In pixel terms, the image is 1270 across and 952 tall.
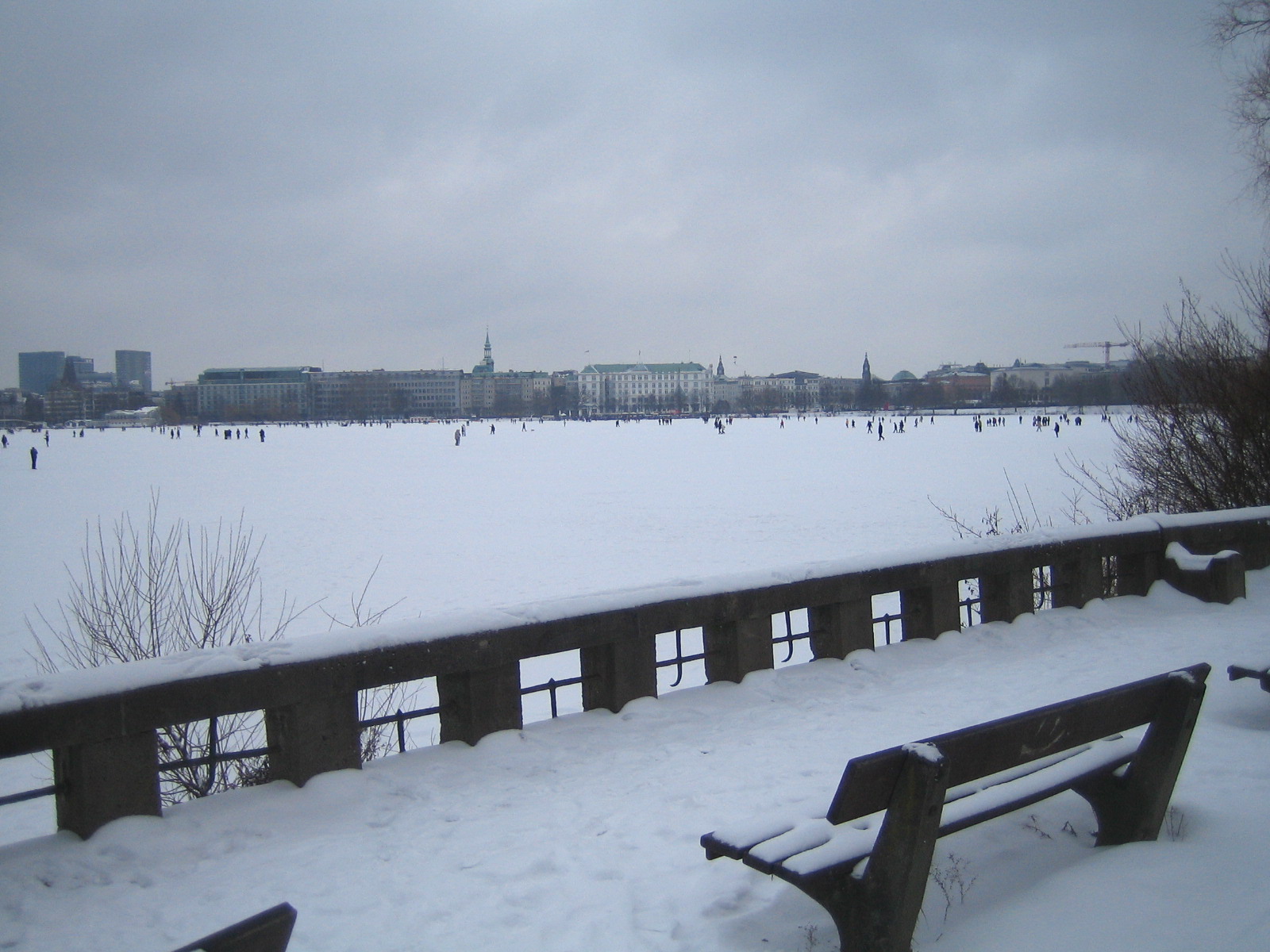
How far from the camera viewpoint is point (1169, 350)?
12359 millimetres

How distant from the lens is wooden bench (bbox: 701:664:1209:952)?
116 inches

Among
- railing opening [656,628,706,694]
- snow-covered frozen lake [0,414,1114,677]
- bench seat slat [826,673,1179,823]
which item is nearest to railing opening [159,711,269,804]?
bench seat slat [826,673,1179,823]

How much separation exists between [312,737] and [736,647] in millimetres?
2824

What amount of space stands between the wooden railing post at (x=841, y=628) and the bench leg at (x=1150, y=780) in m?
3.10

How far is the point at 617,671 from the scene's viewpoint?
6012 mm

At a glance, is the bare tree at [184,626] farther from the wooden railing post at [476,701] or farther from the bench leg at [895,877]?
the bench leg at [895,877]

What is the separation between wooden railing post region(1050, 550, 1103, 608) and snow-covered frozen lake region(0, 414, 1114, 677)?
1.82 metres

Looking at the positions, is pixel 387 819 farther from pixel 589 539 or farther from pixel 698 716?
pixel 589 539

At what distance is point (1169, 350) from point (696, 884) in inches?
442

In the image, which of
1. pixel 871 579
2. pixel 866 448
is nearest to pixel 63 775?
pixel 871 579

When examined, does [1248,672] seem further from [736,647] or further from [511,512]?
[511,512]

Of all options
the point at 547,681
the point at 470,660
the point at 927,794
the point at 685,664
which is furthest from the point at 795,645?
the point at 927,794

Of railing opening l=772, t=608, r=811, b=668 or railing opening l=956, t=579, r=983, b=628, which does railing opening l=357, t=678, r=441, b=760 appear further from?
railing opening l=956, t=579, r=983, b=628

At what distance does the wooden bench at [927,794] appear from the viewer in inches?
116
